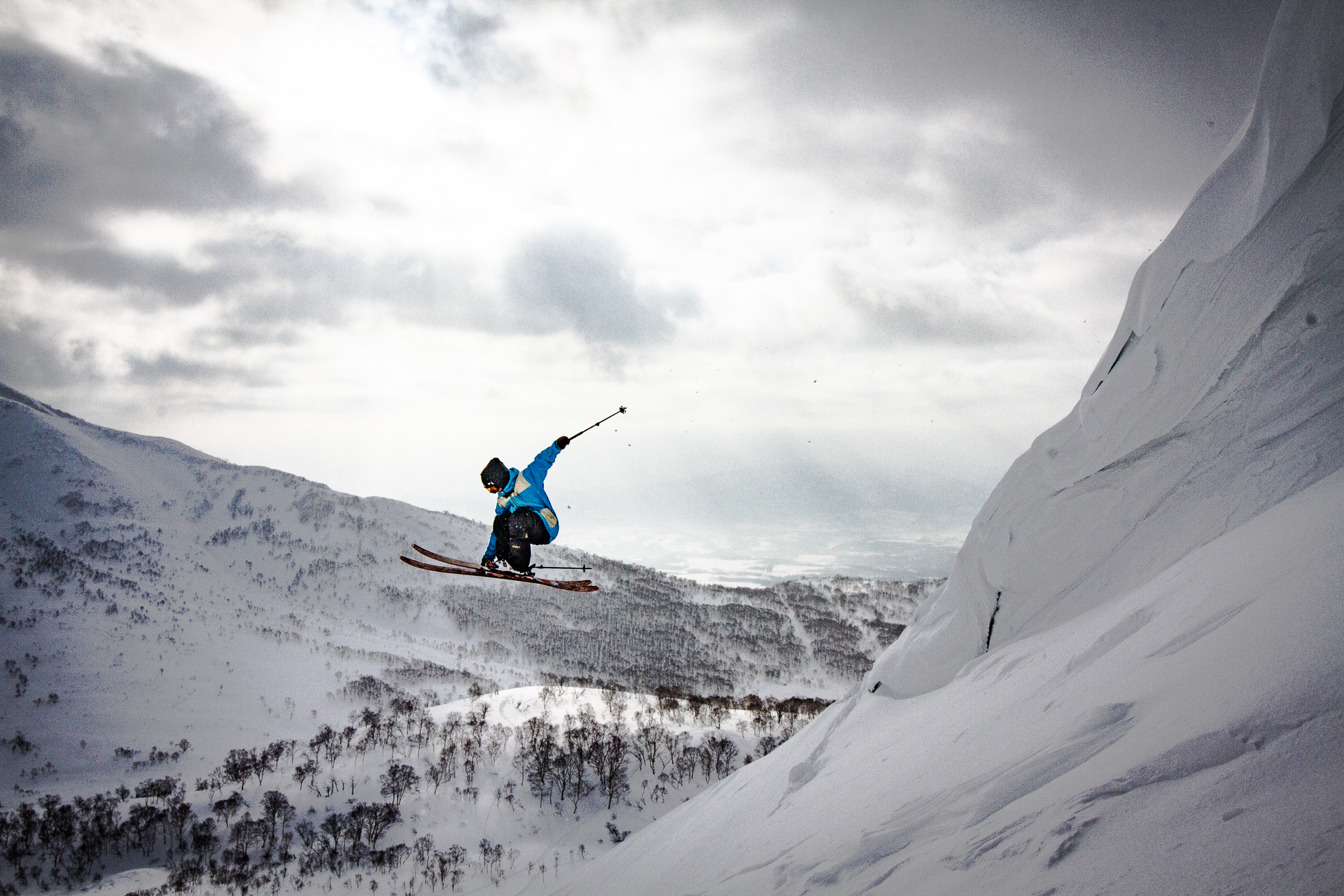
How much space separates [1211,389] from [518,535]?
39.3 ft

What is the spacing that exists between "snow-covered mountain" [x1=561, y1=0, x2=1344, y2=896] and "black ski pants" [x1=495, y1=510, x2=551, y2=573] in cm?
678

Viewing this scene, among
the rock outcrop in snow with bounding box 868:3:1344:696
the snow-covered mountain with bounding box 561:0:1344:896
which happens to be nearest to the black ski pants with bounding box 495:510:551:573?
the snow-covered mountain with bounding box 561:0:1344:896

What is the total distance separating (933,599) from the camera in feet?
47.0

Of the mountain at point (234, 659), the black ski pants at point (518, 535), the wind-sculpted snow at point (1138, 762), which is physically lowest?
the mountain at point (234, 659)

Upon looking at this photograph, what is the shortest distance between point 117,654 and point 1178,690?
182290mm

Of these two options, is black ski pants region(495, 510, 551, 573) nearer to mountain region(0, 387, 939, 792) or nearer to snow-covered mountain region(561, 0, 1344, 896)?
snow-covered mountain region(561, 0, 1344, 896)

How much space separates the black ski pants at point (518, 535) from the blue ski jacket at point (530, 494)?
10 cm

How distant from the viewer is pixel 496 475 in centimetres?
1258

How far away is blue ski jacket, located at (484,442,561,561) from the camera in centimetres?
1259

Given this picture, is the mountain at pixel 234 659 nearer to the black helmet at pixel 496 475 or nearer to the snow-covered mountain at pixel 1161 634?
the black helmet at pixel 496 475

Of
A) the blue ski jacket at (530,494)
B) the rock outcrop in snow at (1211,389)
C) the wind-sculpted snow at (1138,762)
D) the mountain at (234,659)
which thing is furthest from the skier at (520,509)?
the mountain at (234,659)

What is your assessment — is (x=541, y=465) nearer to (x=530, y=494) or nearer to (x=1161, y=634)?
(x=530, y=494)

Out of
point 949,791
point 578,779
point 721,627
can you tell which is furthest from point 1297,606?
point 721,627

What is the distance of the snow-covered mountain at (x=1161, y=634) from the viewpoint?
4094 mm
